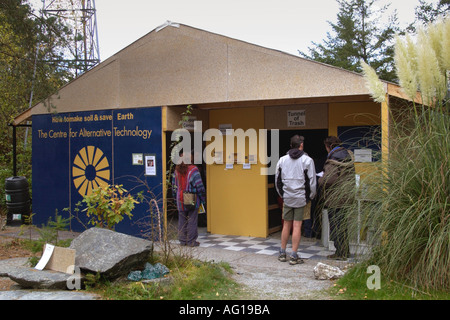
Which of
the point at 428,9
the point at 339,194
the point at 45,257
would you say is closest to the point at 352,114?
the point at 339,194

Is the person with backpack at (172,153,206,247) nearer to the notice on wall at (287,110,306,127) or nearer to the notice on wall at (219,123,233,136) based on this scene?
the notice on wall at (219,123,233,136)

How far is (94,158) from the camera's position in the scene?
9539 millimetres

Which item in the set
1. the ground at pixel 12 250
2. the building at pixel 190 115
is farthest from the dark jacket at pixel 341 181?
the ground at pixel 12 250

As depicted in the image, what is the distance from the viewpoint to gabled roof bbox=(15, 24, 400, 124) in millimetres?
7305

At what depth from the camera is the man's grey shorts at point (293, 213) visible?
6.65m

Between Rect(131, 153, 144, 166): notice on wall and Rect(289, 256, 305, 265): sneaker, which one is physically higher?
Rect(131, 153, 144, 166): notice on wall

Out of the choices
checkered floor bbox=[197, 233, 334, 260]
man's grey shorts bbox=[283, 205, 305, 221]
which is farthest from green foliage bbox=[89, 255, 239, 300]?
checkered floor bbox=[197, 233, 334, 260]

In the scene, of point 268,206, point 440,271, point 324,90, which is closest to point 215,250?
point 268,206

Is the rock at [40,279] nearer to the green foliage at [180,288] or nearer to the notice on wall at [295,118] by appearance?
the green foliage at [180,288]

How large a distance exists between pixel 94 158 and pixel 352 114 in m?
5.03

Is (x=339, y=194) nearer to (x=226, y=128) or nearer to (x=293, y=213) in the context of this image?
(x=293, y=213)

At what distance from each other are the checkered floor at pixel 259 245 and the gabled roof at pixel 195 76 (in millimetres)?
2438

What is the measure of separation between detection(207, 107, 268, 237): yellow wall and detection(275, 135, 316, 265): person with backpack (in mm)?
2087
